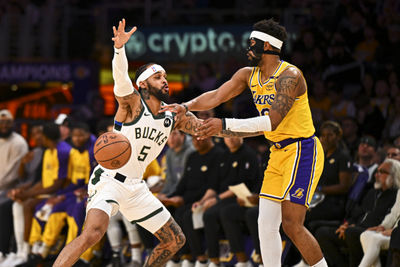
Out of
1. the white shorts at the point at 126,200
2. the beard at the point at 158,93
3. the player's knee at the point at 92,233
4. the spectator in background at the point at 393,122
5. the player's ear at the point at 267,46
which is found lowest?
the player's knee at the point at 92,233

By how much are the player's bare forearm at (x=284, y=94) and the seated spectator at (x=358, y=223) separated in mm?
2372

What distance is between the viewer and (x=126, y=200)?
22.0 feet

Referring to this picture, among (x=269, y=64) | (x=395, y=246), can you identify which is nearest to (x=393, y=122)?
(x=395, y=246)

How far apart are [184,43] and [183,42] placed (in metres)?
0.03

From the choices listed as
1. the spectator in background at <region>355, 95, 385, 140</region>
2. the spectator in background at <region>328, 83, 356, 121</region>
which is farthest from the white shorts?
the spectator in background at <region>328, 83, 356, 121</region>

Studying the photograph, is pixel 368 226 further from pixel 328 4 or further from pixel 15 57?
pixel 15 57

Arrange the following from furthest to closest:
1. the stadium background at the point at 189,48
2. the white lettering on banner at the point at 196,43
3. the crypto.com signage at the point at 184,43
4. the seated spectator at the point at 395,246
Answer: the white lettering on banner at the point at 196,43 < the crypto.com signage at the point at 184,43 < the stadium background at the point at 189,48 < the seated spectator at the point at 395,246

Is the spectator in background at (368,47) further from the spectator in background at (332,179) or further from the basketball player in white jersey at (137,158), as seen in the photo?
the basketball player in white jersey at (137,158)

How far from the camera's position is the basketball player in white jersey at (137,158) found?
6434 millimetres

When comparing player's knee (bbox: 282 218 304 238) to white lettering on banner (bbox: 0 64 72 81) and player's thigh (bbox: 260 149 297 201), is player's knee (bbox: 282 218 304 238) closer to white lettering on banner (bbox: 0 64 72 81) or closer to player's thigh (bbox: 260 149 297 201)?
player's thigh (bbox: 260 149 297 201)

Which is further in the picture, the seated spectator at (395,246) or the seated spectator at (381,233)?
the seated spectator at (381,233)

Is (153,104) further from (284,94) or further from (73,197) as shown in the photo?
(73,197)

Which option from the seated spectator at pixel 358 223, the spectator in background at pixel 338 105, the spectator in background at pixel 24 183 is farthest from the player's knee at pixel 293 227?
the spectator in background at pixel 24 183

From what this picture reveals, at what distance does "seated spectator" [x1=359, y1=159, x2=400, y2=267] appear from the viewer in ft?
25.9
